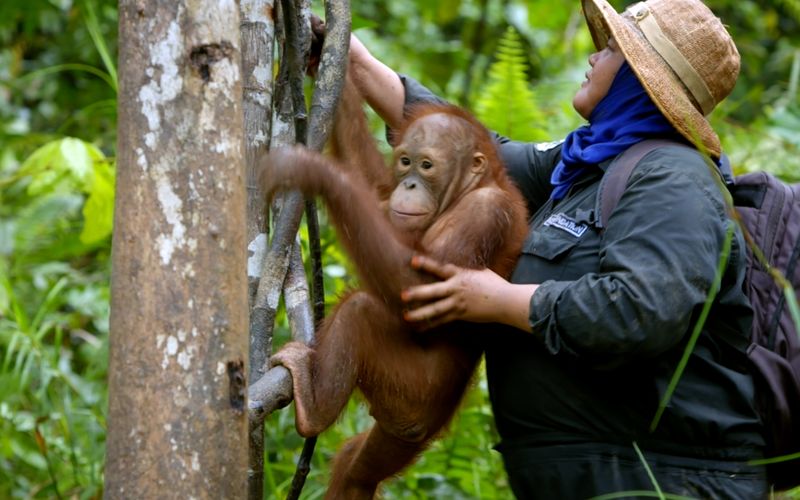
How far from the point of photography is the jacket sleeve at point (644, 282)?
2.37 m

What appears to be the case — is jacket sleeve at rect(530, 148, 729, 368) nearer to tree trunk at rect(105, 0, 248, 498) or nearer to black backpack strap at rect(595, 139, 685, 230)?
black backpack strap at rect(595, 139, 685, 230)

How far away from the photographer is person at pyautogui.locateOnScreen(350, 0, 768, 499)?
240cm

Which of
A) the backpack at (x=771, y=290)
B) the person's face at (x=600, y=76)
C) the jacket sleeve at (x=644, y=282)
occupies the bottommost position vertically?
the backpack at (x=771, y=290)

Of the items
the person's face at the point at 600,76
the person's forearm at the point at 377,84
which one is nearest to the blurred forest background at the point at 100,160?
the person's forearm at the point at 377,84

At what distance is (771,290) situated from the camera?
2.63 m

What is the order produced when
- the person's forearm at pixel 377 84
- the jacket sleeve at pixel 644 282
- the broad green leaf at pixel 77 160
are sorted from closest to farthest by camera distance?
the jacket sleeve at pixel 644 282
the person's forearm at pixel 377 84
the broad green leaf at pixel 77 160

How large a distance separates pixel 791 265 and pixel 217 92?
1.49 metres

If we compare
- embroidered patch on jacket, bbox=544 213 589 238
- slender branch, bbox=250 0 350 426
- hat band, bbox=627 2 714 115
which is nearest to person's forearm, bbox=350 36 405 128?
slender branch, bbox=250 0 350 426

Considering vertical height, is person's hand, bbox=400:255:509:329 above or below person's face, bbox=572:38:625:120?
below

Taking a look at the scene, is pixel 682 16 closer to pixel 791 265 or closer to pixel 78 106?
pixel 791 265

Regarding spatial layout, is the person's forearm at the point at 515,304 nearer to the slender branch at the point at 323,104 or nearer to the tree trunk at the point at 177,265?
Answer: the slender branch at the point at 323,104

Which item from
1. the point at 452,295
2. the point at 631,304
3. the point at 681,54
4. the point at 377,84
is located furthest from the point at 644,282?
the point at 377,84

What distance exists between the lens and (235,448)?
1.98m

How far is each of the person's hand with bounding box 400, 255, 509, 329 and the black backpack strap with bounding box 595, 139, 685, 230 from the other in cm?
30
